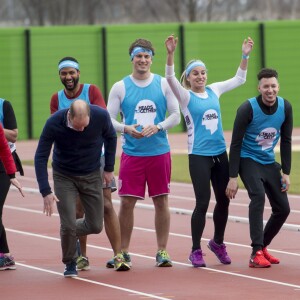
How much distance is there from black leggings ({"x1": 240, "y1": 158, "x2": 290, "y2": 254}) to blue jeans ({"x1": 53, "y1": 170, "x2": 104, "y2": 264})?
1.49 metres

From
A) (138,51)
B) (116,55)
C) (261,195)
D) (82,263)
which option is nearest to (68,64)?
(138,51)

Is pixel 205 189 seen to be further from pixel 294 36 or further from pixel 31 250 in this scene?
pixel 294 36

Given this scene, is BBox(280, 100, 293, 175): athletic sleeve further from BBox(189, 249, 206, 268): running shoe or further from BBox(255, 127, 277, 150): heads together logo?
BBox(189, 249, 206, 268): running shoe

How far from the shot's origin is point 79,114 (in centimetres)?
1145

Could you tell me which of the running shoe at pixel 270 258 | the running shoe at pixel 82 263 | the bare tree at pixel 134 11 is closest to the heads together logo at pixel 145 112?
the running shoe at pixel 82 263

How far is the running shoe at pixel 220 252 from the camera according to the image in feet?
41.8

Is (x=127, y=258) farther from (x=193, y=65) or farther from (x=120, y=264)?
(x=193, y=65)

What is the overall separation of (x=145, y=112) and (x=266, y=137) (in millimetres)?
1210

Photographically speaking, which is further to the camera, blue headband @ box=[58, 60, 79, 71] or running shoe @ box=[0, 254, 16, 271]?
running shoe @ box=[0, 254, 16, 271]

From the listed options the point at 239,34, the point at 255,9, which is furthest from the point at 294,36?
the point at 255,9

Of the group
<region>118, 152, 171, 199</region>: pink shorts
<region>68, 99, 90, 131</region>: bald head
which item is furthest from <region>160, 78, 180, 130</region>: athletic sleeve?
<region>68, 99, 90, 131</region>: bald head

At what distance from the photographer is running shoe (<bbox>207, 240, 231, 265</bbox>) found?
12727 millimetres

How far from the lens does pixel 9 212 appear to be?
1839cm

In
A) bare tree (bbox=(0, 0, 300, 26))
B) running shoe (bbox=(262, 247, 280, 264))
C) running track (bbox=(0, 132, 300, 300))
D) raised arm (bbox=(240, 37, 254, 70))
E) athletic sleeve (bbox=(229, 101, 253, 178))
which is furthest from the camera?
bare tree (bbox=(0, 0, 300, 26))
